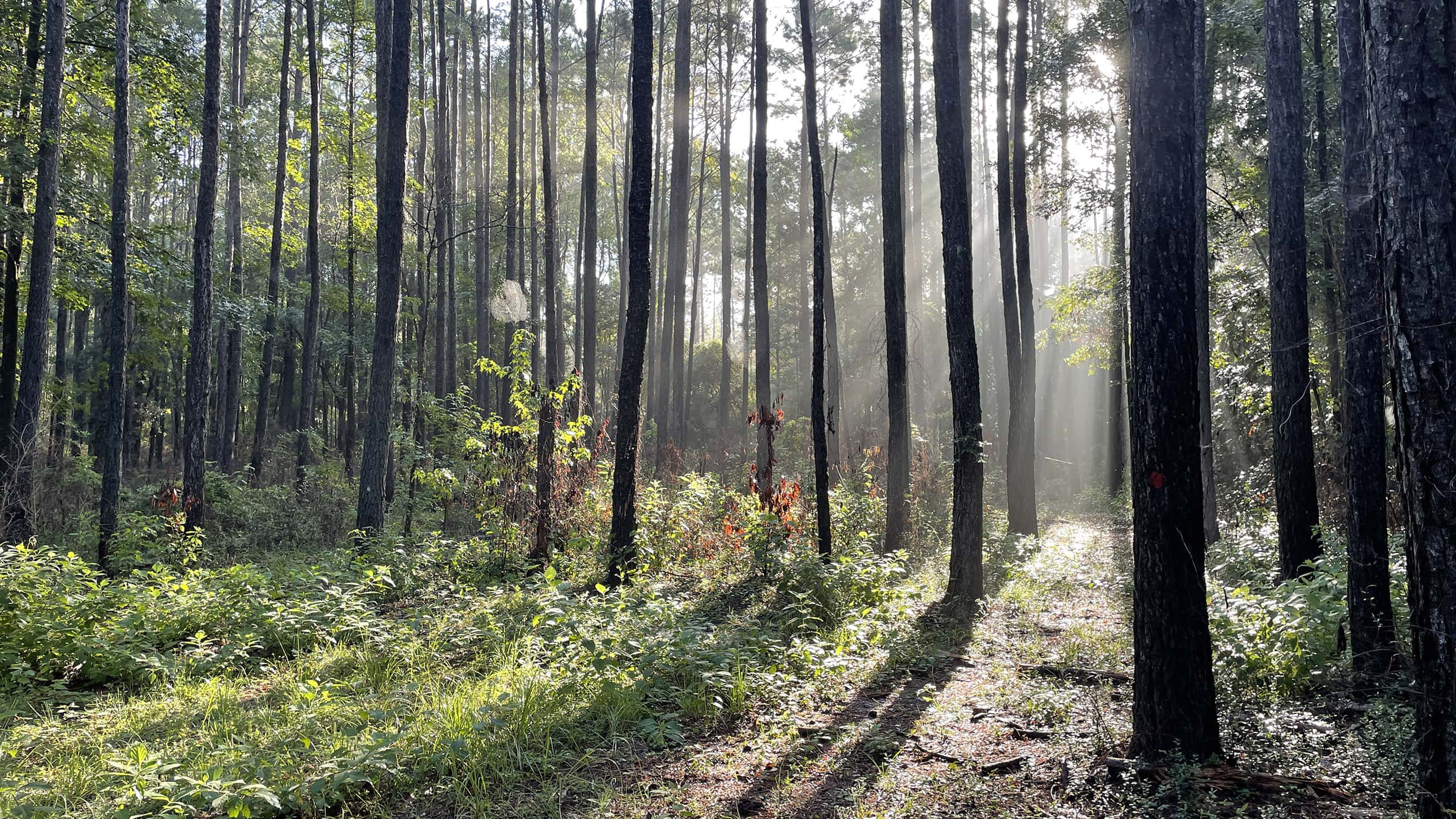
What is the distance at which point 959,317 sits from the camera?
26.6 ft

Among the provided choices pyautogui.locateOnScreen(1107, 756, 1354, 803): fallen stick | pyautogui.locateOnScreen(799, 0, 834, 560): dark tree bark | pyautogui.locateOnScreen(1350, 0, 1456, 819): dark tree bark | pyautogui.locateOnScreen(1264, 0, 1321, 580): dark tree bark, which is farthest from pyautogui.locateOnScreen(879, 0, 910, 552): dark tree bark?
pyautogui.locateOnScreen(1350, 0, 1456, 819): dark tree bark

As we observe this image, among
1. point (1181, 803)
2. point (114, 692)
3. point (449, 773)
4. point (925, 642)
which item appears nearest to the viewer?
point (1181, 803)

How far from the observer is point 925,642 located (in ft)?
23.0

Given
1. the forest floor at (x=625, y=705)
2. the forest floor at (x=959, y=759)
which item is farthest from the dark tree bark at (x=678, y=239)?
the forest floor at (x=959, y=759)

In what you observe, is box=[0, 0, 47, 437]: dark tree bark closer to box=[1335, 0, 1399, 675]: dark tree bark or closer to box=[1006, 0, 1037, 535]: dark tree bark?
box=[1006, 0, 1037, 535]: dark tree bark

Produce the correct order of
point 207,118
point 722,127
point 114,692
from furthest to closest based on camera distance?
point 722,127, point 207,118, point 114,692

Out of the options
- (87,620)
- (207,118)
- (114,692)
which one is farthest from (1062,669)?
(207,118)

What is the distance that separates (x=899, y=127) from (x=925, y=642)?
8.46 meters

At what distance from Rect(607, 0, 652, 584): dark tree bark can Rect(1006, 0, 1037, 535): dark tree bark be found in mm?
7298

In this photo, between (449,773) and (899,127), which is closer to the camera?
(449,773)

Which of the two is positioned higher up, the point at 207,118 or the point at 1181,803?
the point at 207,118

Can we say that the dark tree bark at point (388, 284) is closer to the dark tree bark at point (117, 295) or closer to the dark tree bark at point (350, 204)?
the dark tree bark at point (117, 295)

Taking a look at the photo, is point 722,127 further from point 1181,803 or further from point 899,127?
point 1181,803

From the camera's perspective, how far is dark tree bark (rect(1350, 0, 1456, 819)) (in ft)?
8.86
